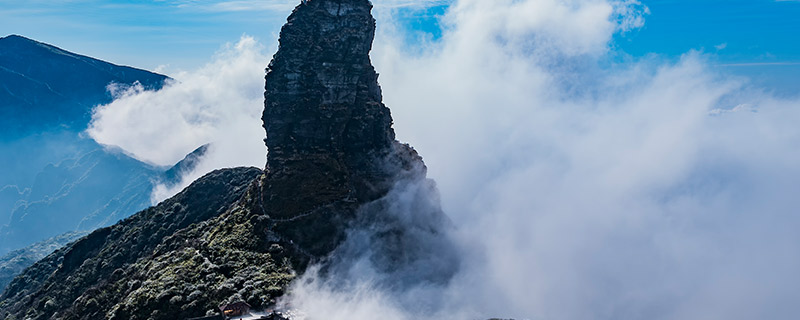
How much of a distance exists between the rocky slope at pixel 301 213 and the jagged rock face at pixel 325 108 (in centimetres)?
22

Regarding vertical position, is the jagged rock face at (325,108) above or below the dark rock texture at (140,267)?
above

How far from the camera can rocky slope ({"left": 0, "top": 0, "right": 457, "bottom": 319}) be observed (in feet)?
361

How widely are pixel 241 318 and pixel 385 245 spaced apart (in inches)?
1463

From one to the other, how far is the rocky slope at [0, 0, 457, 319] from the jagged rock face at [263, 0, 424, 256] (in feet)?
0.73

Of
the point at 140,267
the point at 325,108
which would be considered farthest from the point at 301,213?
the point at 140,267

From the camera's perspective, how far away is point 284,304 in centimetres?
9488

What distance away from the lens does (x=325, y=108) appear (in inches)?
5098

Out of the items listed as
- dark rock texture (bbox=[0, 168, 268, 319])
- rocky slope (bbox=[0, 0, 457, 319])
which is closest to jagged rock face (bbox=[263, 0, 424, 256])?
rocky slope (bbox=[0, 0, 457, 319])

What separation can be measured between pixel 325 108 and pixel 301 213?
78.3ft

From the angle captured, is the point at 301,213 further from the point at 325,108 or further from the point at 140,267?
the point at 140,267

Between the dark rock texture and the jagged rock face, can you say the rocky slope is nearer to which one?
the jagged rock face

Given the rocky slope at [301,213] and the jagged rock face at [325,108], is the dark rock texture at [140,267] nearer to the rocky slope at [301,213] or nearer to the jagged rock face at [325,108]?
the rocky slope at [301,213]

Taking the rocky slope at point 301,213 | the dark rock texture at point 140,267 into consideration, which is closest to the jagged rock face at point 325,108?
the rocky slope at point 301,213

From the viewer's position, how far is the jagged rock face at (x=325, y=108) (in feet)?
413
